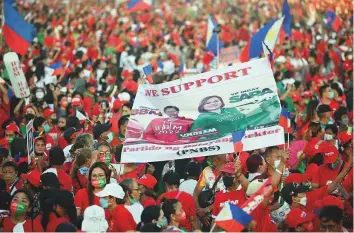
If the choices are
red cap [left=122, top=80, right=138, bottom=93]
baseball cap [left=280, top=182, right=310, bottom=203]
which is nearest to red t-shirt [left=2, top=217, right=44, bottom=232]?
baseball cap [left=280, top=182, right=310, bottom=203]

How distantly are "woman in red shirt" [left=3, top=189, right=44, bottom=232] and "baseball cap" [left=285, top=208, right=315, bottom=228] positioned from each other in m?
2.39

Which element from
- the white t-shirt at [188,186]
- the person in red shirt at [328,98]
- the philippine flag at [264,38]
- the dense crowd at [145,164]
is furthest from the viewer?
the philippine flag at [264,38]

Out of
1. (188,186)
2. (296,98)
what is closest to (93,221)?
(188,186)

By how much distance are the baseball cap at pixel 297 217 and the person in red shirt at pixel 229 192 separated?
550 millimetres

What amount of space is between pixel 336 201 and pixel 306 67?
14533 mm

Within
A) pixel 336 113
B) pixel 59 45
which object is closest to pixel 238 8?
pixel 59 45

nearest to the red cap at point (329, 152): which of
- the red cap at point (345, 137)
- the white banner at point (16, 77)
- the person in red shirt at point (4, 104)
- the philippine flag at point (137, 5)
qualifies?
the red cap at point (345, 137)

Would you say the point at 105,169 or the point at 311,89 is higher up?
the point at 311,89

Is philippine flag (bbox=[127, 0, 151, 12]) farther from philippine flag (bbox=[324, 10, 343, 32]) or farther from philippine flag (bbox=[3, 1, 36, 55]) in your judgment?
philippine flag (bbox=[3, 1, 36, 55])

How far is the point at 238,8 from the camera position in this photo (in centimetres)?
4538

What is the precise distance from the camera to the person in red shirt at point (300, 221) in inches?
338

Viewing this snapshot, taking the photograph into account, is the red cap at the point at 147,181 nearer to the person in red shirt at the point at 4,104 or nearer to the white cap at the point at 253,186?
the white cap at the point at 253,186

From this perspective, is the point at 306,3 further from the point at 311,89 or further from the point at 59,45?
the point at 311,89

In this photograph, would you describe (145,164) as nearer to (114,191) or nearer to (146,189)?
(146,189)
